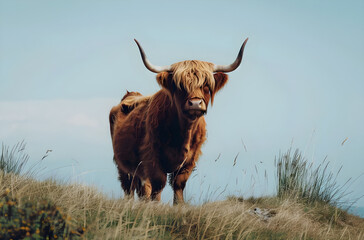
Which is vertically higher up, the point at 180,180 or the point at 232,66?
the point at 232,66

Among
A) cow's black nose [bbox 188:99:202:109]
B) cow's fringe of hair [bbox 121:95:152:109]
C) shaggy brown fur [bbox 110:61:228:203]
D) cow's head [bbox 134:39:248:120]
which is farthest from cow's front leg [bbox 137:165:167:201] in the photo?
cow's fringe of hair [bbox 121:95:152:109]

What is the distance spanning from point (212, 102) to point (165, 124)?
776 millimetres

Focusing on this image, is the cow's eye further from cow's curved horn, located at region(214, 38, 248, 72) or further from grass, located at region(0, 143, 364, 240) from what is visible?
grass, located at region(0, 143, 364, 240)

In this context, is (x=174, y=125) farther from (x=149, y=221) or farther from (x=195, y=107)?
(x=149, y=221)

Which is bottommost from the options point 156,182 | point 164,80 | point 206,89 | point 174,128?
point 156,182

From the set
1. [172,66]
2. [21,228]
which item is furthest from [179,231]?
[172,66]

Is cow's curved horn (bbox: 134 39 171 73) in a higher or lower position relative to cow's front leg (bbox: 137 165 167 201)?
higher

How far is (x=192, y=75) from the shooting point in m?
5.73

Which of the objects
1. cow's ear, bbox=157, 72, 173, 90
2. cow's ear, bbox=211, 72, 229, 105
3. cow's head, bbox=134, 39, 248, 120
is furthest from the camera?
cow's ear, bbox=211, 72, 229, 105

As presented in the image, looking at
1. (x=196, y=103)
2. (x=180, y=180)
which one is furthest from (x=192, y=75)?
(x=180, y=180)

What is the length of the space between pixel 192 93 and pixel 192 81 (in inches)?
8.1

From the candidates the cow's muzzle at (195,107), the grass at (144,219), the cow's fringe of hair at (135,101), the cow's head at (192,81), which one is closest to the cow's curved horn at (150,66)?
the cow's head at (192,81)

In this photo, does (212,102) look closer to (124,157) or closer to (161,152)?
(161,152)

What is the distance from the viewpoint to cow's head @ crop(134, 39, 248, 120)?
546 cm
